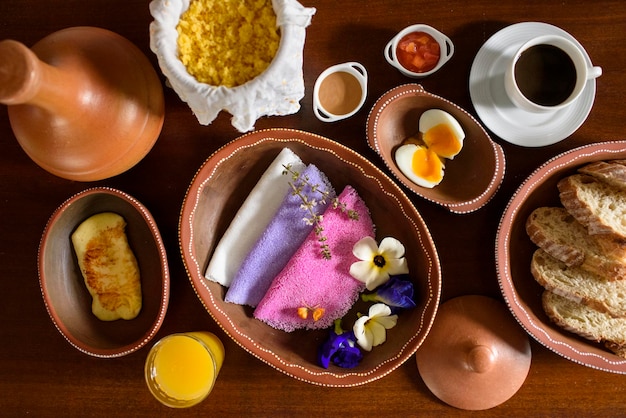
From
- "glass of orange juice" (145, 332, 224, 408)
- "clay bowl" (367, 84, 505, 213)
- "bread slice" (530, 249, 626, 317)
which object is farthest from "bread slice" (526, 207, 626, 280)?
"glass of orange juice" (145, 332, 224, 408)

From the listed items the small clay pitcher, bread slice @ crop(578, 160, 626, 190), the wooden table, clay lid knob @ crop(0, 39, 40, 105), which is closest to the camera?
clay lid knob @ crop(0, 39, 40, 105)

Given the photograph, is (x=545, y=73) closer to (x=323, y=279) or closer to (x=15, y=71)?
(x=323, y=279)

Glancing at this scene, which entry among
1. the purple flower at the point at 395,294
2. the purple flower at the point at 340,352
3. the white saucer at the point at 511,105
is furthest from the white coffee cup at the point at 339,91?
the purple flower at the point at 340,352

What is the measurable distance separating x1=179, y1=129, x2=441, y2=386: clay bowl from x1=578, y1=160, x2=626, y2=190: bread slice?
366 mm

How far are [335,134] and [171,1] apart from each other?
17.3 inches

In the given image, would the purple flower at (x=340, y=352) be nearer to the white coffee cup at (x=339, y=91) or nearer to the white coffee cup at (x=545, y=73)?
the white coffee cup at (x=339, y=91)

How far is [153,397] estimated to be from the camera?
4.25ft

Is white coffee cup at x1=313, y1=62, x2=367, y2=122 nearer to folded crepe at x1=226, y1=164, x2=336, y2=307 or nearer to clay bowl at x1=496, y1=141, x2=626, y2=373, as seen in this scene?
folded crepe at x1=226, y1=164, x2=336, y2=307

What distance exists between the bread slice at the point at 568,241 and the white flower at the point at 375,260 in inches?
11.5

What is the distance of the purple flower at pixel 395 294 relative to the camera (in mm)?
1175

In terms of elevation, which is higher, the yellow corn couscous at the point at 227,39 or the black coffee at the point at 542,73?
the black coffee at the point at 542,73

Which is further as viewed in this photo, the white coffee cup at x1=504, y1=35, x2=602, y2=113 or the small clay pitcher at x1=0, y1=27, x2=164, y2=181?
the white coffee cup at x1=504, y1=35, x2=602, y2=113

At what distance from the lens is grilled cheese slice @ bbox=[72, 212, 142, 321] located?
1.25 meters

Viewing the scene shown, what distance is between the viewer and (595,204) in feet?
3.85
